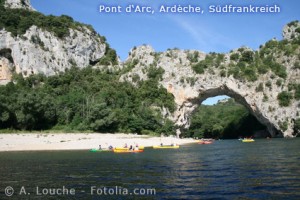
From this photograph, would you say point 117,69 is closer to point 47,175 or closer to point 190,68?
point 190,68

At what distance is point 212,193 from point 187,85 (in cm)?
7422

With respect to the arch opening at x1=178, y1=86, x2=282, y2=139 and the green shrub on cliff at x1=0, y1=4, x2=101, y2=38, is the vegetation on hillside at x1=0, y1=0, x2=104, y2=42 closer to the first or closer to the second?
the green shrub on cliff at x1=0, y1=4, x2=101, y2=38

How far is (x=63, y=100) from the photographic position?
236ft

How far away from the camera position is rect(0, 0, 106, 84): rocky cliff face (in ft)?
277

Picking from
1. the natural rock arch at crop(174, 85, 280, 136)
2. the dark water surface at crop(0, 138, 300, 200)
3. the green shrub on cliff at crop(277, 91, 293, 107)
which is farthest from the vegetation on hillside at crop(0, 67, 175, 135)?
the dark water surface at crop(0, 138, 300, 200)

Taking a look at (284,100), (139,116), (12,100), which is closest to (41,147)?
(12,100)

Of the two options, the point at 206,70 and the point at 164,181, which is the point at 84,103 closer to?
the point at 206,70

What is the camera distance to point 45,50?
3538 inches

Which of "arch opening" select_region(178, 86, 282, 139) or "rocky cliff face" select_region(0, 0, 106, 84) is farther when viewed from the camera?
"arch opening" select_region(178, 86, 282, 139)

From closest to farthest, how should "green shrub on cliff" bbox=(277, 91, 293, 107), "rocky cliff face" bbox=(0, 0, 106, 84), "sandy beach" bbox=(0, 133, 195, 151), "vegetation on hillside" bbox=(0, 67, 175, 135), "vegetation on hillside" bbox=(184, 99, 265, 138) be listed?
"sandy beach" bbox=(0, 133, 195, 151)
"vegetation on hillside" bbox=(0, 67, 175, 135)
"green shrub on cliff" bbox=(277, 91, 293, 107)
"rocky cliff face" bbox=(0, 0, 106, 84)
"vegetation on hillside" bbox=(184, 99, 265, 138)

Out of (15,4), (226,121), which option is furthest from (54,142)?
(226,121)

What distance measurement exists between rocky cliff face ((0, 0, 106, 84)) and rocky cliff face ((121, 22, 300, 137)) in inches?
649

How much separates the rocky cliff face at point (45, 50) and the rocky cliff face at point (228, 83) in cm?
1647

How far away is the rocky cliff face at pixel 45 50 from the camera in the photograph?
84.4 m
